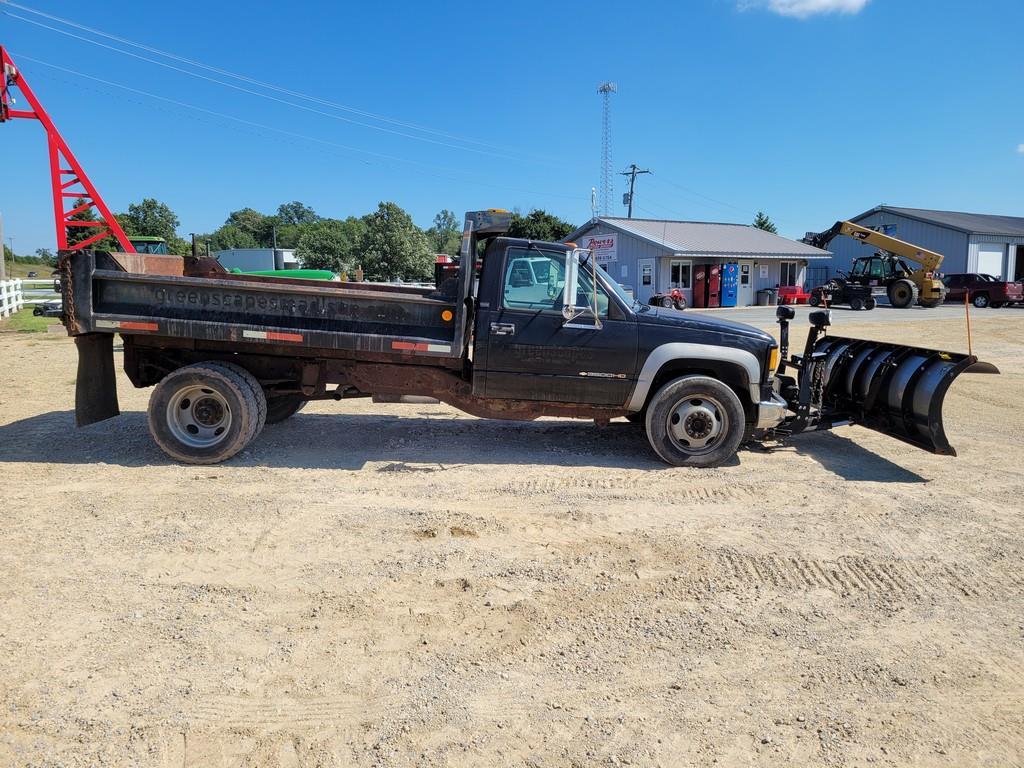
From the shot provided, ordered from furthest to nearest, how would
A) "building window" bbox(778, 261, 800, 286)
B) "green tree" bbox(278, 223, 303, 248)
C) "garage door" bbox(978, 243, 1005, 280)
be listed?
"green tree" bbox(278, 223, 303, 248)
"garage door" bbox(978, 243, 1005, 280)
"building window" bbox(778, 261, 800, 286)

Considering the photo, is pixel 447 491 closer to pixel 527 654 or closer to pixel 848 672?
pixel 527 654

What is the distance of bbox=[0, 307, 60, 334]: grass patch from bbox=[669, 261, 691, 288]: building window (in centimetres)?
2678

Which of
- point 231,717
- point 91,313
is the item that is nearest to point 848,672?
point 231,717

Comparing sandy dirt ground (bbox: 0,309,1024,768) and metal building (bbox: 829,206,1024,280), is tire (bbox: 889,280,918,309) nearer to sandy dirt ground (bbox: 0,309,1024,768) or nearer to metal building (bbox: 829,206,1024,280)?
→ metal building (bbox: 829,206,1024,280)

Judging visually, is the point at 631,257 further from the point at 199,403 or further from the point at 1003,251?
the point at 199,403

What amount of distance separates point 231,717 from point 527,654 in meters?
1.35

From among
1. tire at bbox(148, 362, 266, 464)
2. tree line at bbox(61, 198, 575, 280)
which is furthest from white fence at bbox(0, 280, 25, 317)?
tire at bbox(148, 362, 266, 464)

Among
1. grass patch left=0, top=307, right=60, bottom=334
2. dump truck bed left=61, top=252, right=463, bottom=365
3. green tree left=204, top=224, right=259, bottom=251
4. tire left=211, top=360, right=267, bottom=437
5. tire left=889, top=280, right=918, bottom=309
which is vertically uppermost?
green tree left=204, top=224, right=259, bottom=251

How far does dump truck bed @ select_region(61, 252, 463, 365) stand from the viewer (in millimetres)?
6305

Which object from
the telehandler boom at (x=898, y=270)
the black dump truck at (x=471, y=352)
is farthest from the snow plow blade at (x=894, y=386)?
the telehandler boom at (x=898, y=270)

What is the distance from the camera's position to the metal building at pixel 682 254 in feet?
115

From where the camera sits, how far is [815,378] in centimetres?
711

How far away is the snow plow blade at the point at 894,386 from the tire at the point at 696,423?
138 cm

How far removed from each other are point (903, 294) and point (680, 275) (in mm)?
10215
